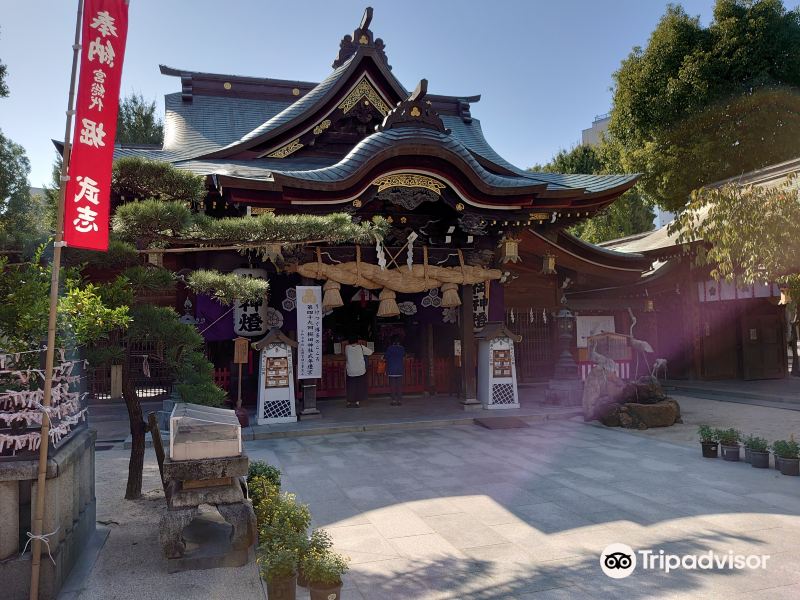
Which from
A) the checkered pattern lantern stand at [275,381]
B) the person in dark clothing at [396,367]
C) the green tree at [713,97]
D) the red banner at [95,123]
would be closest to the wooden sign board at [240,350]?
the checkered pattern lantern stand at [275,381]

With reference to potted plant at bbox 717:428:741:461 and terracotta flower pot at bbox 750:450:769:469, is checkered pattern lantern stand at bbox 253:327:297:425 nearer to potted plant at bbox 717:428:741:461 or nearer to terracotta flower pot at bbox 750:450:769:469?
A: potted plant at bbox 717:428:741:461

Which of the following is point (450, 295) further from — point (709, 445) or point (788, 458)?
point (788, 458)

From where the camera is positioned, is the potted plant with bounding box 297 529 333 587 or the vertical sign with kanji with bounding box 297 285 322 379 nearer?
the potted plant with bounding box 297 529 333 587

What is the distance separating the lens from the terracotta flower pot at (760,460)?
7910mm

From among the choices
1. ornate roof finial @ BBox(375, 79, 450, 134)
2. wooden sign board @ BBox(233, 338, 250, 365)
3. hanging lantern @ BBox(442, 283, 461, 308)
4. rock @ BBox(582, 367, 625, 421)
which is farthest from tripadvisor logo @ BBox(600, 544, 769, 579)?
ornate roof finial @ BBox(375, 79, 450, 134)

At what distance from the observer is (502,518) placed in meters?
5.98

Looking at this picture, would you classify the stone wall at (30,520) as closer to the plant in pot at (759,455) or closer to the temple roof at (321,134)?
the temple roof at (321,134)

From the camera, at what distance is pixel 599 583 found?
4430mm

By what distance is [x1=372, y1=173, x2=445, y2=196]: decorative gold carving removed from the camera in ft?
38.2

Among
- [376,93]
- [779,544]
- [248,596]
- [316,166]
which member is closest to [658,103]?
[376,93]

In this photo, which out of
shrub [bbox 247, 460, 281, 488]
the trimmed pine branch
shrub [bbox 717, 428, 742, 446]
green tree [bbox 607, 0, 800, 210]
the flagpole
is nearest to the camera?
the flagpole

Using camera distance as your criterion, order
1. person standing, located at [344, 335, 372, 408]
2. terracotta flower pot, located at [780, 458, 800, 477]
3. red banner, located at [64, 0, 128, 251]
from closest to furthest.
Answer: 1. red banner, located at [64, 0, 128, 251]
2. terracotta flower pot, located at [780, 458, 800, 477]
3. person standing, located at [344, 335, 372, 408]

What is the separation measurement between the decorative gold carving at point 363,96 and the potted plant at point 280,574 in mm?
12602

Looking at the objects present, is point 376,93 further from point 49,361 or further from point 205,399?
point 49,361
